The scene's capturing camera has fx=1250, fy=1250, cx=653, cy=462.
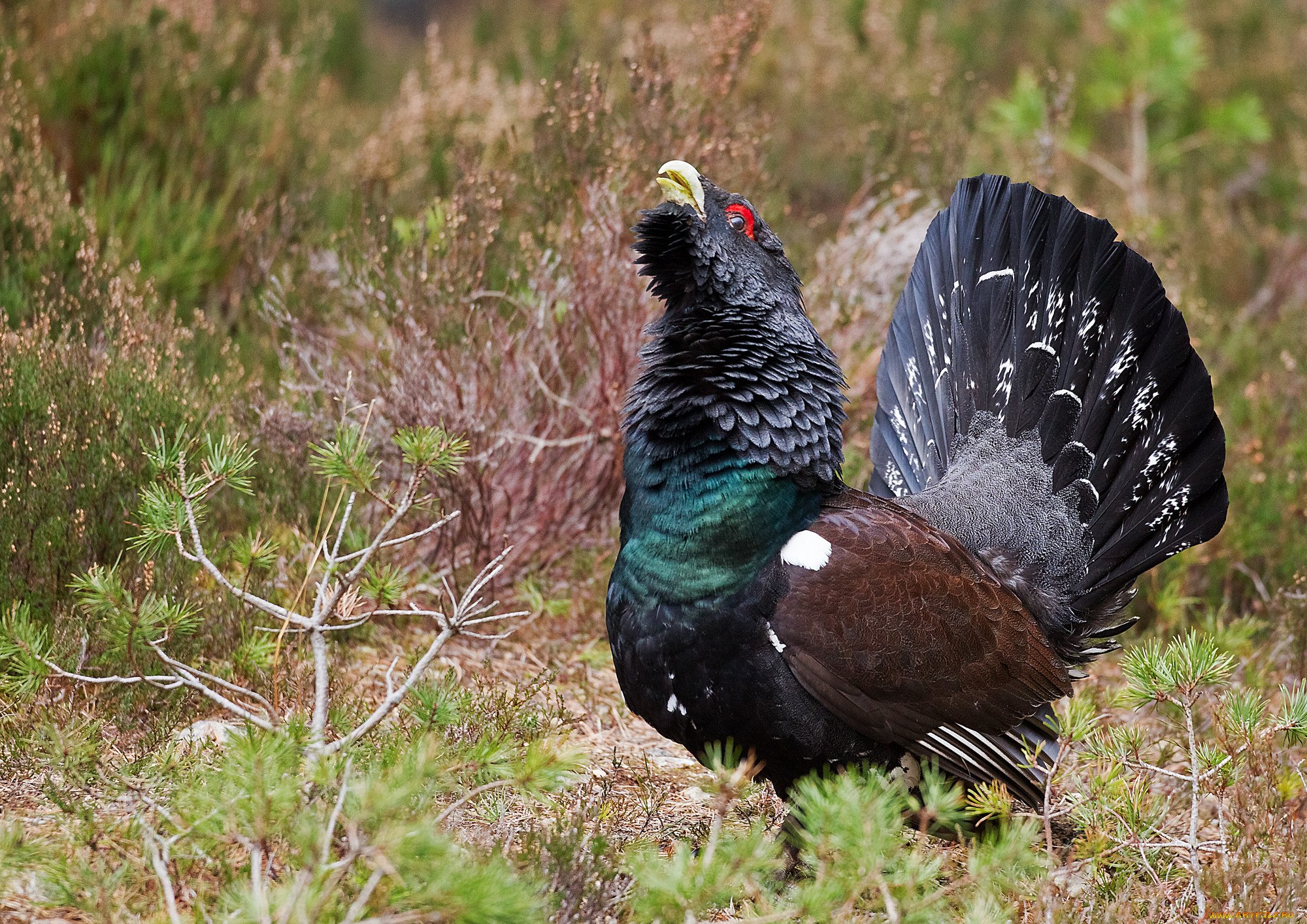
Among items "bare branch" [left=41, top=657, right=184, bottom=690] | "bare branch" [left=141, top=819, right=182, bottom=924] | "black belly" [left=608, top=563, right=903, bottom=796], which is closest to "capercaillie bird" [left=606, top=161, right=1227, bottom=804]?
"black belly" [left=608, top=563, right=903, bottom=796]

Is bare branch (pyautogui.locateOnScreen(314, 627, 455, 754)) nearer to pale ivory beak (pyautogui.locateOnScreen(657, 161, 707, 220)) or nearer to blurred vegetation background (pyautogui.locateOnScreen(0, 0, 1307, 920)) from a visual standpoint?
blurred vegetation background (pyautogui.locateOnScreen(0, 0, 1307, 920))

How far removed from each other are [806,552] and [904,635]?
0.33 m

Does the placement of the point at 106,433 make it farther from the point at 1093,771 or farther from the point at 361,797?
the point at 1093,771

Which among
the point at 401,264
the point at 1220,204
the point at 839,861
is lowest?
the point at 839,861

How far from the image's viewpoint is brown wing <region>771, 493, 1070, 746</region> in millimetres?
2887

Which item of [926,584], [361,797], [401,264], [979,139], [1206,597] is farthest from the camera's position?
[979,139]

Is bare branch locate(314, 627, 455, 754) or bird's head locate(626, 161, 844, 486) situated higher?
bird's head locate(626, 161, 844, 486)

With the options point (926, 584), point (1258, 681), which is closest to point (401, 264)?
point (926, 584)

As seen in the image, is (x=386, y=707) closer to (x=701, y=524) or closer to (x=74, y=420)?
(x=701, y=524)

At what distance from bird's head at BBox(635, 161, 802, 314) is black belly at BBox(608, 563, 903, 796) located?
71 cm

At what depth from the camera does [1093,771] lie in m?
3.68

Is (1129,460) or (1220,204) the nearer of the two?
(1129,460)

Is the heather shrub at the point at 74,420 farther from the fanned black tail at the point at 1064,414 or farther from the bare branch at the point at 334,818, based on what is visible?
the fanned black tail at the point at 1064,414

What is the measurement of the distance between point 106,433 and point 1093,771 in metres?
3.05
